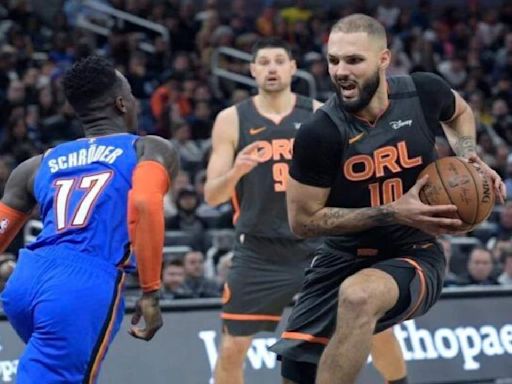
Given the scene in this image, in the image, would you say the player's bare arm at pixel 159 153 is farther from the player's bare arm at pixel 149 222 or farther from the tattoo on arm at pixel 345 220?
the tattoo on arm at pixel 345 220

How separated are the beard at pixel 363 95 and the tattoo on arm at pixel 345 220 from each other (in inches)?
18.8

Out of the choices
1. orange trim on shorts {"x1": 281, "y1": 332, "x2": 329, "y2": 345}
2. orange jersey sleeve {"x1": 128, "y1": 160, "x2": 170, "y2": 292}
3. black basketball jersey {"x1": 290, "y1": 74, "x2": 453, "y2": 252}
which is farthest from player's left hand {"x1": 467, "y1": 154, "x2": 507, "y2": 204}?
orange jersey sleeve {"x1": 128, "y1": 160, "x2": 170, "y2": 292}

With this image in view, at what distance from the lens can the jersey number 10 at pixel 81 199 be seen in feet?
17.5

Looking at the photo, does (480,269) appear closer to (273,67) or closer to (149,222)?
(273,67)

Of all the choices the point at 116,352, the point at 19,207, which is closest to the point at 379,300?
the point at 19,207

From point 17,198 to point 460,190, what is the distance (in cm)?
200

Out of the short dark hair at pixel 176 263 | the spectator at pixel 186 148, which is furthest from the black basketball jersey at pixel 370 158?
the spectator at pixel 186 148

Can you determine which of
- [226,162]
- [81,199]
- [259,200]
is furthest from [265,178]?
[81,199]

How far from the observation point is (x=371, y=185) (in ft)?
20.2

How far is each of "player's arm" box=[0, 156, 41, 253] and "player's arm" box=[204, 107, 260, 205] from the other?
242cm

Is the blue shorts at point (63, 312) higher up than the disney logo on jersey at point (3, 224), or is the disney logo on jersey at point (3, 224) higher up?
the disney logo on jersey at point (3, 224)

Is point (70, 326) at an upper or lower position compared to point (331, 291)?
upper

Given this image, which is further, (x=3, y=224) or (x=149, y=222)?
(x=3, y=224)

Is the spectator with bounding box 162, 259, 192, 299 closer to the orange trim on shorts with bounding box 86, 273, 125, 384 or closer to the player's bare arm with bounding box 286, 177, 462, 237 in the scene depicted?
the player's bare arm with bounding box 286, 177, 462, 237
